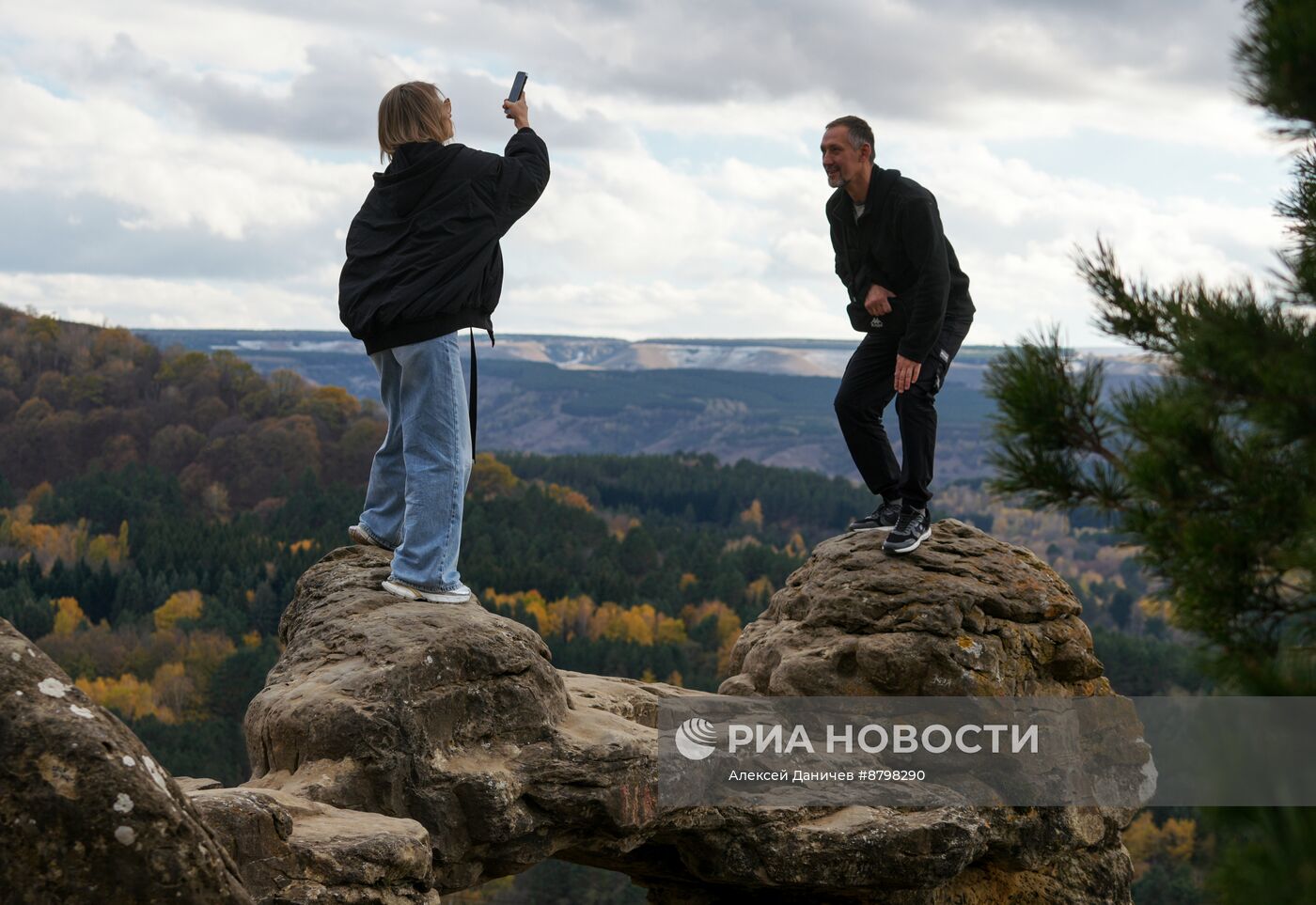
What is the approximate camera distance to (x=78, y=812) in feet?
17.5

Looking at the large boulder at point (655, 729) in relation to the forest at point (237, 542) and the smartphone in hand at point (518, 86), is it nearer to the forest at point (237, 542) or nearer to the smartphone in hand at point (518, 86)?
the smartphone in hand at point (518, 86)

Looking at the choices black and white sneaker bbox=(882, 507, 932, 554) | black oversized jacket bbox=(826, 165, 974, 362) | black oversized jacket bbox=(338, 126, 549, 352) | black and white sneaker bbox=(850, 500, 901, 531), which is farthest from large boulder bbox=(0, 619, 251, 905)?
black and white sneaker bbox=(850, 500, 901, 531)

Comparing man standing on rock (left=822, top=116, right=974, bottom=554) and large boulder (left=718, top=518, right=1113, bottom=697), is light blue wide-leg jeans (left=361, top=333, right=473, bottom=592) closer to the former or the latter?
man standing on rock (left=822, top=116, right=974, bottom=554)

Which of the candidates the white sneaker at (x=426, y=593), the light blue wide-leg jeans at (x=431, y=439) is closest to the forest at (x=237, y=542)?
the white sneaker at (x=426, y=593)

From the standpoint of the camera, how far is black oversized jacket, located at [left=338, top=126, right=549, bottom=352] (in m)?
8.91

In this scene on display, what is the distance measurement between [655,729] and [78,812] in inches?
224

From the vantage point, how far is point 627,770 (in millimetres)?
9469

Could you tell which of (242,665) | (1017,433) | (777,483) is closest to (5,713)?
(1017,433)

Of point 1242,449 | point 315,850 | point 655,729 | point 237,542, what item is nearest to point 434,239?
point 315,850

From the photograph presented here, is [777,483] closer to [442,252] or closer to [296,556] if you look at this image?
[296,556]

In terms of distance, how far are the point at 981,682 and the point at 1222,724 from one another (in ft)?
21.3

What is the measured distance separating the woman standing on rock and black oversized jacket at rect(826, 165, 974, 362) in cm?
270

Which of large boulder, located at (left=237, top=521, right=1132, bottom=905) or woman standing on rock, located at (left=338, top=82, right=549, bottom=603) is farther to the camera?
woman standing on rock, located at (left=338, top=82, right=549, bottom=603)

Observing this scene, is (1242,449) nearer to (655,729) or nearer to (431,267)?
(431,267)
